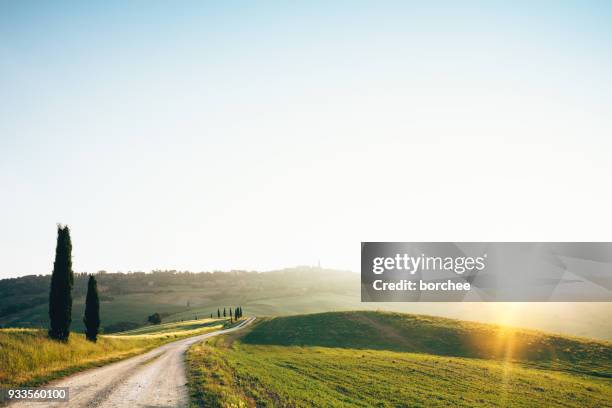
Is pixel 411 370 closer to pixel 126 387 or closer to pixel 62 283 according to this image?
pixel 126 387

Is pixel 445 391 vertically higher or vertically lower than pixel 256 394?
lower

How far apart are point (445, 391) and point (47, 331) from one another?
109ft

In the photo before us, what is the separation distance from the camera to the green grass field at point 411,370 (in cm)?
2262

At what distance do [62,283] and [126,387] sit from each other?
22079 millimetres

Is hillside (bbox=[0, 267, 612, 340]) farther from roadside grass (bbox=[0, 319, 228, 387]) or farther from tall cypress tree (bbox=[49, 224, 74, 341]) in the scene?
roadside grass (bbox=[0, 319, 228, 387])

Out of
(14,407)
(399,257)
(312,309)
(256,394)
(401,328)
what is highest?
(399,257)

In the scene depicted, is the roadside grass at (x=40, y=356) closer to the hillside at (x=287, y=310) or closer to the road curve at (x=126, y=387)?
Answer: the road curve at (x=126, y=387)

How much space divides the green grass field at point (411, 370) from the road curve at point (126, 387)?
1.18 metres

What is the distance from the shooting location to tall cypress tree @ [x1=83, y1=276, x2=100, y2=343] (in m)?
38.5

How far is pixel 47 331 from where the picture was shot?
3144 centimetres

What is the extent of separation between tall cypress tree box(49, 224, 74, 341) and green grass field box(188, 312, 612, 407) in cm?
1223

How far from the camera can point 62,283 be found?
36.2 meters

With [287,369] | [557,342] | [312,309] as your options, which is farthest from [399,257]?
[312,309]

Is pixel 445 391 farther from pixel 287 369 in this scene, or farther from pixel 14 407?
pixel 14 407
